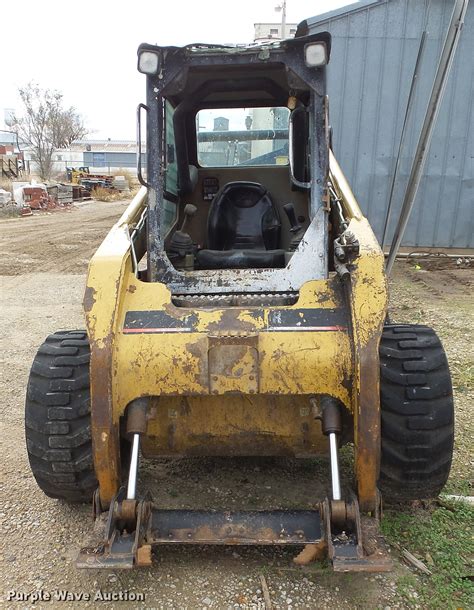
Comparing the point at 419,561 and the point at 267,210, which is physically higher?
the point at 267,210

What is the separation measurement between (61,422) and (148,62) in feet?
6.60

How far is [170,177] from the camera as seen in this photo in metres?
4.23

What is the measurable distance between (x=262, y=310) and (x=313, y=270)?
A: 2.12 ft

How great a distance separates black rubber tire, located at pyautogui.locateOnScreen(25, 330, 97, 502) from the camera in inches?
114

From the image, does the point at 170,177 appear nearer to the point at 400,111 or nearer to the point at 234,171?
the point at 234,171

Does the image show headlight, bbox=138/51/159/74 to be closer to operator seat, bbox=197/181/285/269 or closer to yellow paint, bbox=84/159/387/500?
yellow paint, bbox=84/159/387/500

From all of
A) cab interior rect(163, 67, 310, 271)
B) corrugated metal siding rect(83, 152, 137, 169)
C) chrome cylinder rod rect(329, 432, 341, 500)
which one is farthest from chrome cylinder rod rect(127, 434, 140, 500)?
corrugated metal siding rect(83, 152, 137, 169)

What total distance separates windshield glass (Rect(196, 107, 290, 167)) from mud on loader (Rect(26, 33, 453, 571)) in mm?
1256

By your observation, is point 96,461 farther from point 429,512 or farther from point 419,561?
point 429,512

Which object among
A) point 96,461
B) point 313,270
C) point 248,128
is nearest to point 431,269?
point 248,128

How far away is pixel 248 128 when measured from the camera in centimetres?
508

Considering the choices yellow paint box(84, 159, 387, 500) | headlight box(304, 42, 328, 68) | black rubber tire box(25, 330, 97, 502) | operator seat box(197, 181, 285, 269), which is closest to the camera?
yellow paint box(84, 159, 387, 500)

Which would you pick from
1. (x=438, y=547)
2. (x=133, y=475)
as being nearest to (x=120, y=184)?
(x=133, y=475)

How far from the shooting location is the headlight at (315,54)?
3.23 meters
